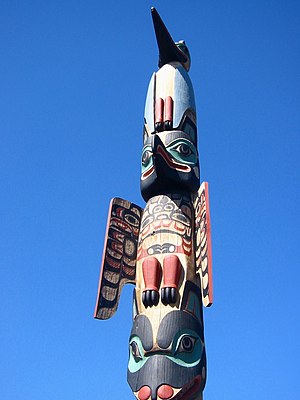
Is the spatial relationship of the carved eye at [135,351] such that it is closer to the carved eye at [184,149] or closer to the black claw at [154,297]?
the black claw at [154,297]

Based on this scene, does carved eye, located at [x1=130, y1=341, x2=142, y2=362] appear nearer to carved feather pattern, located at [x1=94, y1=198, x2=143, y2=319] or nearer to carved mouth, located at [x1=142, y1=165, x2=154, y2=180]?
carved feather pattern, located at [x1=94, y1=198, x2=143, y2=319]

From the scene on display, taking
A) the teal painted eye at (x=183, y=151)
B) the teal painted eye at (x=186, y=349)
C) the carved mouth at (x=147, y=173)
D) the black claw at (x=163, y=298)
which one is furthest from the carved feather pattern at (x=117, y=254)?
the teal painted eye at (x=186, y=349)

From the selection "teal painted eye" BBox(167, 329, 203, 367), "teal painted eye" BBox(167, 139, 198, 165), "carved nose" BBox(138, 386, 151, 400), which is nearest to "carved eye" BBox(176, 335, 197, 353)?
"teal painted eye" BBox(167, 329, 203, 367)

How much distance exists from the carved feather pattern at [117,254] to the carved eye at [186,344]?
1.33 metres

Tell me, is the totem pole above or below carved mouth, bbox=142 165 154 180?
below

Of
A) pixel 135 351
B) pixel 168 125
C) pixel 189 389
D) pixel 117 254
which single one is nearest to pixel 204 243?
pixel 117 254

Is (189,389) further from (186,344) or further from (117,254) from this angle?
(117,254)

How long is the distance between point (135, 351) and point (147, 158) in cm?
309

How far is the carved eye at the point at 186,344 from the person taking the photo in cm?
596

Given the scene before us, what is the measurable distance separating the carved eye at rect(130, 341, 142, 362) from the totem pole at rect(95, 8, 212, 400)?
0.01 meters

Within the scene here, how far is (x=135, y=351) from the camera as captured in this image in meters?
6.19

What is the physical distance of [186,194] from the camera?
7680 mm

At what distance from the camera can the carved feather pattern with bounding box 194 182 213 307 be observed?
6.12 metres
